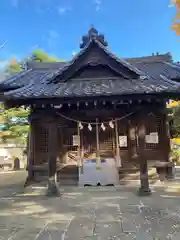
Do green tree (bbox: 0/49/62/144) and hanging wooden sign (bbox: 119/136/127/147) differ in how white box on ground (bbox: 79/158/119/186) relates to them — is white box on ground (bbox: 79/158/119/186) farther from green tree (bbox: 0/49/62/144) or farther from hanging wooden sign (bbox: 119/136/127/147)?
green tree (bbox: 0/49/62/144)

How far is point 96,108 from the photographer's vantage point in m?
8.03

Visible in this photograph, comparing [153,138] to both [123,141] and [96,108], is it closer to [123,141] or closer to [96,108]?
[123,141]

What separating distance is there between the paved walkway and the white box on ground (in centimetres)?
85

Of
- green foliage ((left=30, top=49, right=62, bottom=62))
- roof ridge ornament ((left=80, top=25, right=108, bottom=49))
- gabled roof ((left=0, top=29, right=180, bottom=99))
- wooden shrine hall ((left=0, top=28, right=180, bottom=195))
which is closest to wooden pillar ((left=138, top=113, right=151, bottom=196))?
wooden shrine hall ((left=0, top=28, right=180, bottom=195))

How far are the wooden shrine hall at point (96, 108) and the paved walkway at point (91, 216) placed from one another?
3.54 ft

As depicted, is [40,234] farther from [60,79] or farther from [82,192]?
[60,79]

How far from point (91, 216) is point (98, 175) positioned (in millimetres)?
3322

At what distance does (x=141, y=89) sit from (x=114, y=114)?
5.59ft

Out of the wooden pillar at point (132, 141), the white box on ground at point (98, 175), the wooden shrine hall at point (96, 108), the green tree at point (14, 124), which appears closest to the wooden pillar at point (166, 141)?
the wooden shrine hall at point (96, 108)

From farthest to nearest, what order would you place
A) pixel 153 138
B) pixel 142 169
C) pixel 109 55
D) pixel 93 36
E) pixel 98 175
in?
pixel 93 36
pixel 153 138
pixel 109 55
pixel 98 175
pixel 142 169

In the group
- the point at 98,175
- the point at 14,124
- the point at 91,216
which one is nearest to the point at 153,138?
the point at 98,175

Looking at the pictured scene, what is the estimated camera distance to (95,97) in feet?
22.1

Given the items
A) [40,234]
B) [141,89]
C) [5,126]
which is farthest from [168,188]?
[5,126]

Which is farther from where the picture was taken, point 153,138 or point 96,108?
point 153,138
